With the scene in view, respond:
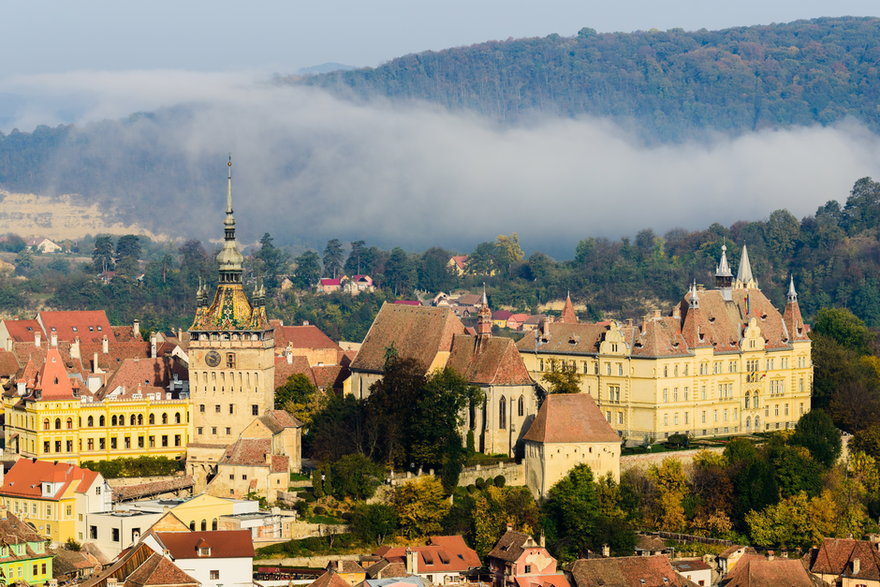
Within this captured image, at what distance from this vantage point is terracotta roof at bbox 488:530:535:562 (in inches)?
3393

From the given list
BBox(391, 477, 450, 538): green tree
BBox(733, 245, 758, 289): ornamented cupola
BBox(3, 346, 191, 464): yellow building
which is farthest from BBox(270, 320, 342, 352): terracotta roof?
BBox(391, 477, 450, 538): green tree

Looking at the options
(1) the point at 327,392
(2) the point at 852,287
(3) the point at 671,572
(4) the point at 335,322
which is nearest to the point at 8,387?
(1) the point at 327,392

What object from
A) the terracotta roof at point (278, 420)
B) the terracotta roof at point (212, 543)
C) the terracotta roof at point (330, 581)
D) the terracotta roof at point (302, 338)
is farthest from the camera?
the terracotta roof at point (302, 338)

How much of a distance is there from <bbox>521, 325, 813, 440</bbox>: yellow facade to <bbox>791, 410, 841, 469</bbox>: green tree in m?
5.19

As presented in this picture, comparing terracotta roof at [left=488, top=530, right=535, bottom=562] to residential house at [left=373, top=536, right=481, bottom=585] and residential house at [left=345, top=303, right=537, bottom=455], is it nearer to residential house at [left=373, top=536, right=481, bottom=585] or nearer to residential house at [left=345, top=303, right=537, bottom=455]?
residential house at [left=373, top=536, right=481, bottom=585]

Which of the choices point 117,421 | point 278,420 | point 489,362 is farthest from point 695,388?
point 117,421

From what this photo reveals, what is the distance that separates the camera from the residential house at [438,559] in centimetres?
8544

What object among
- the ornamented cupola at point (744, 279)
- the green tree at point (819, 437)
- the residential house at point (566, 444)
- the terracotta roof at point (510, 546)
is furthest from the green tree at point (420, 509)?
the ornamented cupola at point (744, 279)

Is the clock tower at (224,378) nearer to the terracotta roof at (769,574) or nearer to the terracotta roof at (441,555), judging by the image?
the terracotta roof at (441,555)

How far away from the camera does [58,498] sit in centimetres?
8838

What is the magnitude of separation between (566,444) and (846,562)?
14.9m

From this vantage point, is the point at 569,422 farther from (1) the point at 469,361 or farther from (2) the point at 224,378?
(2) the point at 224,378

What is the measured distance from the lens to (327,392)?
106 m

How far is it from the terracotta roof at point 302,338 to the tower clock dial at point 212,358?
30.6m
